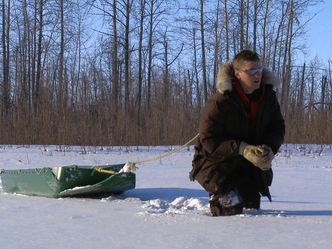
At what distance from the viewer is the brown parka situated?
3559mm

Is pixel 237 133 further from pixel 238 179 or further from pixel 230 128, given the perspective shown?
pixel 238 179

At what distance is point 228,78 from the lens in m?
3.60

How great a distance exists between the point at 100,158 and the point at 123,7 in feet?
42.1

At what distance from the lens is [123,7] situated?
70.3 ft

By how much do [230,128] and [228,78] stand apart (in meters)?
0.34

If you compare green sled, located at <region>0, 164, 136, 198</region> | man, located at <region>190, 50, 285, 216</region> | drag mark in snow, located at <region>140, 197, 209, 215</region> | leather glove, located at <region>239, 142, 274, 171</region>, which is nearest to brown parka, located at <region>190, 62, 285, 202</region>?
man, located at <region>190, 50, 285, 216</region>

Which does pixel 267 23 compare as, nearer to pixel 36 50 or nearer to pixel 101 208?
pixel 36 50

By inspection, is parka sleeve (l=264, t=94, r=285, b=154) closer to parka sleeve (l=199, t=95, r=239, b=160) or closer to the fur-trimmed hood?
the fur-trimmed hood

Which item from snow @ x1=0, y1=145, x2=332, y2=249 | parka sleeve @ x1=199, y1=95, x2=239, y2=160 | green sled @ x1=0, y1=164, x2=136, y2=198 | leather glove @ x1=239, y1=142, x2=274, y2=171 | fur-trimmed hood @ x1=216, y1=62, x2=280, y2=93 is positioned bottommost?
snow @ x1=0, y1=145, x2=332, y2=249

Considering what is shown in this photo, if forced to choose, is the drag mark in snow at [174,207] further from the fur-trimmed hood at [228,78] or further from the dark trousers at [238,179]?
the fur-trimmed hood at [228,78]

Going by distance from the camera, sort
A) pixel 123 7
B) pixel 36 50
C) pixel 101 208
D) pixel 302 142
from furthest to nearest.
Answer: pixel 36 50 < pixel 123 7 < pixel 302 142 < pixel 101 208

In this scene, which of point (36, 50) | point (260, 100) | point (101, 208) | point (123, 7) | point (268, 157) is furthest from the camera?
point (36, 50)

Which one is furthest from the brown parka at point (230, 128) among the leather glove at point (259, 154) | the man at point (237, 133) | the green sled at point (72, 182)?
the green sled at point (72, 182)

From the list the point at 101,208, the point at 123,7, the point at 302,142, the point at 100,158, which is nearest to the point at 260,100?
the point at 101,208
